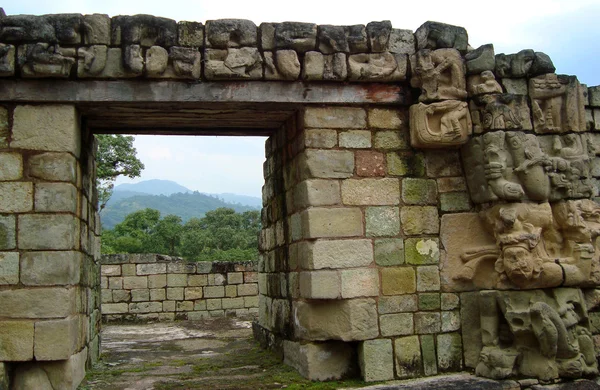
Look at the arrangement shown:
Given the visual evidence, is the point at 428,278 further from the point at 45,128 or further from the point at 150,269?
the point at 150,269

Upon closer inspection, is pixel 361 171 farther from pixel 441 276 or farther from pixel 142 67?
pixel 142 67

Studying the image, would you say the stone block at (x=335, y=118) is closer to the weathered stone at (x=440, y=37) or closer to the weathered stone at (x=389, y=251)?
the weathered stone at (x=440, y=37)

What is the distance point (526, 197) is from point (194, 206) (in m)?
169

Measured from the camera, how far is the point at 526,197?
5.05 m

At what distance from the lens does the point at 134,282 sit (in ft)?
35.6

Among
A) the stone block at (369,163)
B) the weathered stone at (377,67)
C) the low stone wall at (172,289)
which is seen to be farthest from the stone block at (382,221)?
the low stone wall at (172,289)

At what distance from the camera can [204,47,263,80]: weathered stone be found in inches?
197

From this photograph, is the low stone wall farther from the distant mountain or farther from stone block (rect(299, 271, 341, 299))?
the distant mountain

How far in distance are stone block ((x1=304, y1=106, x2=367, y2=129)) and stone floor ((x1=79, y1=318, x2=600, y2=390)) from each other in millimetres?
2260

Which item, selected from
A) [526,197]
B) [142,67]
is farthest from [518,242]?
[142,67]

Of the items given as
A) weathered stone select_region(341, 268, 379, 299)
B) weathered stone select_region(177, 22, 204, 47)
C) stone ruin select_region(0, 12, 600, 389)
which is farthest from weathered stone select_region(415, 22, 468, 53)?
weathered stone select_region(341, 268, 379, 299)

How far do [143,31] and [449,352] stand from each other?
3891mm

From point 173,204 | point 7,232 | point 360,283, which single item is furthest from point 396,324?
point 173,204

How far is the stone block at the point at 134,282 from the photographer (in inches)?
426
